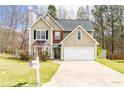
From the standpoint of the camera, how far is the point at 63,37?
74.6ft

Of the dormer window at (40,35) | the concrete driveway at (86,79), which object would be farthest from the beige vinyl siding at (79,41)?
the concrete driveway at (86,79)

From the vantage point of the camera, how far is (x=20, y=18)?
18.1 metres

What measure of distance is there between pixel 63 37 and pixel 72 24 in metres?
1.56

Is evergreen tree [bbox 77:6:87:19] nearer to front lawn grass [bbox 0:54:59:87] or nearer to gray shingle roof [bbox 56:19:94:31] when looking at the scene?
gray shingle roof [bbox 56:19:94:31]

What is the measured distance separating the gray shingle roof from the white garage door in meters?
1.87

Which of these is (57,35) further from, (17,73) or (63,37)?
(17,73)

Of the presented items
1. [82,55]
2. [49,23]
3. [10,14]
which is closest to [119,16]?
[82,55]

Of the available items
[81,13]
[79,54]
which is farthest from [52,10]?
[79,54]

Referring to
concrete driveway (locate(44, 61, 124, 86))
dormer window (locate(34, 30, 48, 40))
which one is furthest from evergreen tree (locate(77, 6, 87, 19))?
concrete driveway (locate(44, 61, 124, 86))

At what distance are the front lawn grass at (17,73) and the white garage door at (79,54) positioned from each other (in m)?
4.74

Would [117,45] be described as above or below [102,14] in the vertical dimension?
below
